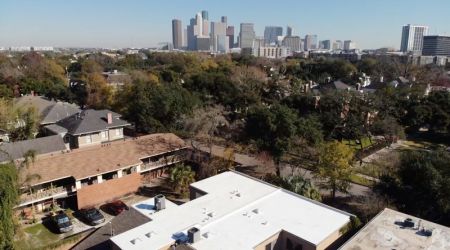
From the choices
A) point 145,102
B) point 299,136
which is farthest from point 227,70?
point 299,136

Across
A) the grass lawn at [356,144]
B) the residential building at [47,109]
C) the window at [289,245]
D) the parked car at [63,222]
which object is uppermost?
the residential building at [47,109]

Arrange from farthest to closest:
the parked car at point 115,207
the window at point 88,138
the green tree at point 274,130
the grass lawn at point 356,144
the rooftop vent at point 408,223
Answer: the grass lawn at point 356,144, the window at point 88,138, the green tree at point 274,130, the parked car at point 115,207, the rooftop vent at point 408,223

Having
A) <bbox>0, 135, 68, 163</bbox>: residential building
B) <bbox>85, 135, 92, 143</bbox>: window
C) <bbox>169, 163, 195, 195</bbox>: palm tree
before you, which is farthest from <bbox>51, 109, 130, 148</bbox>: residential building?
<bbox>169, 163, 195, 195</bbox>: palm tree

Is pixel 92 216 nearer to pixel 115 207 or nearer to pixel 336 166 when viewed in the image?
pixel 115 207

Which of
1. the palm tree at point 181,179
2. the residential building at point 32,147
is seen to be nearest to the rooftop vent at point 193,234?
the palm tree at point 181,179

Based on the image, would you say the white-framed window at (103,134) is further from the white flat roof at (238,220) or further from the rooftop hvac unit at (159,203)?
the rooftop hvac unit at (159,203)

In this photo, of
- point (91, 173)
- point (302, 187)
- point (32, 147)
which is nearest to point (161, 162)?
point (91, 173)

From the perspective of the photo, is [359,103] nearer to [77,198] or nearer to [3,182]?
[77,198]
